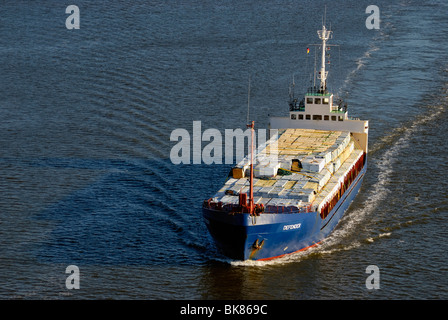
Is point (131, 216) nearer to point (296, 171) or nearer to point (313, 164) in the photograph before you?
point (296, 171)

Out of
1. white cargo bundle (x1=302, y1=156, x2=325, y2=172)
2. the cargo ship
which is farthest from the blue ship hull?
white cargo bundle (x1=302, y1=156, x2=325, y2=172)

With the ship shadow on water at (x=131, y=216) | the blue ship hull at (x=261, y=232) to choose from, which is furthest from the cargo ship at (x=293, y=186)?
the ship shadow on water at (x=131, y=216)

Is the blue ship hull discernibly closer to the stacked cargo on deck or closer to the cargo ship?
the cargo ship

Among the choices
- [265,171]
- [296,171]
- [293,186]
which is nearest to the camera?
[293,186]

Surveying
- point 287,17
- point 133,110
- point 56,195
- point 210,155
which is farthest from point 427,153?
point 287,17

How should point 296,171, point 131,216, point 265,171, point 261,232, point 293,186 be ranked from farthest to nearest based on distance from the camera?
1. point 296,171
2. point 131,216
3. point 265,171
4. point 293,186
5. point 261,232

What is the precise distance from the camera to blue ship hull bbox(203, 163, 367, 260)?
6544 cm

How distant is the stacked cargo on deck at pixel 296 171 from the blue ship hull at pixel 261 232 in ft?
3.77

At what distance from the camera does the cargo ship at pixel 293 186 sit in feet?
217

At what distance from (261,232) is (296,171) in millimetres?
13344

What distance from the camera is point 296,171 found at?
77.9 meters

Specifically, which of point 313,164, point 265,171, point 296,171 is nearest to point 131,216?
A: point 265,171
